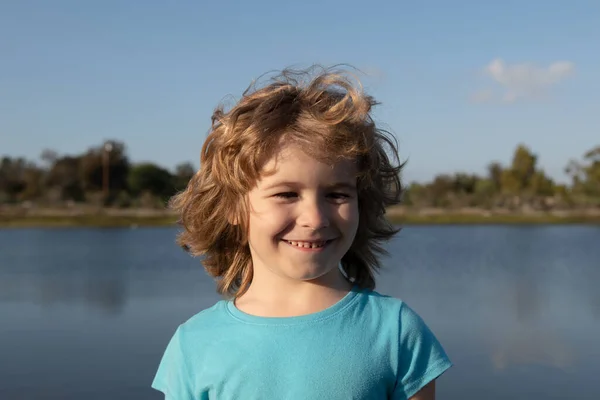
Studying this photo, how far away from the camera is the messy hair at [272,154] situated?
4.22ft

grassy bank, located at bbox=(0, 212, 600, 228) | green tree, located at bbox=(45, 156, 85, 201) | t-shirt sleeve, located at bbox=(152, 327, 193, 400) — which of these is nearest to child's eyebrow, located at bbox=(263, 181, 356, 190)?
t-shirt sleeve, located at bbox=(152, 327, 193, 400)

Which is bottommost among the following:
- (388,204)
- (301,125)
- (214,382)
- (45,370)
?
(45,370)

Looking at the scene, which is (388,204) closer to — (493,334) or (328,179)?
(328,179)

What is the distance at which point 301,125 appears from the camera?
1.29 metres

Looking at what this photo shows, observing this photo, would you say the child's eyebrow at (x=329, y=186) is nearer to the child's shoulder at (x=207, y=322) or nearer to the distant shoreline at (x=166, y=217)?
the child's shoulder at (x=207, y=322)

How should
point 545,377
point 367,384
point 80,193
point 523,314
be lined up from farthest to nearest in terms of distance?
1. point 80,193
2. point 523,314
3. point 545,377
4. point 367,384

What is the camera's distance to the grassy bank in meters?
18.7

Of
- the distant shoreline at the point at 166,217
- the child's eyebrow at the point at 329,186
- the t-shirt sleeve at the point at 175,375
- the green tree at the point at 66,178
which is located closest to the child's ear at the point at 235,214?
the child's eyebrow at the point at 329,186

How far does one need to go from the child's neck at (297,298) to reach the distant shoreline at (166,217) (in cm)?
1544

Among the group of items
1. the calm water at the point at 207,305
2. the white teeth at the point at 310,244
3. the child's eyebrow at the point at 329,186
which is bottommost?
the calm water at the point at 207,305

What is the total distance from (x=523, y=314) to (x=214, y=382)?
3897 mm

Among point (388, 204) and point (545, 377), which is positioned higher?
point (388, 204)

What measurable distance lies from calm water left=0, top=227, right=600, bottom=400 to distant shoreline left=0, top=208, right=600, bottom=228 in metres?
9.52

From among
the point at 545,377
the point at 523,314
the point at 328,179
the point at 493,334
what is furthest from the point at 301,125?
the point at 523,314
